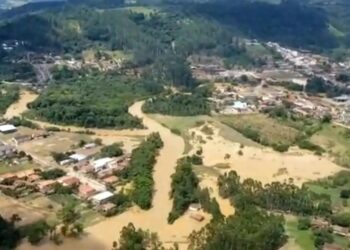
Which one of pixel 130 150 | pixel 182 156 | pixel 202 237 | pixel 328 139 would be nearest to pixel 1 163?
pixel 130 150

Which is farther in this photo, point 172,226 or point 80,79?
point 80,79

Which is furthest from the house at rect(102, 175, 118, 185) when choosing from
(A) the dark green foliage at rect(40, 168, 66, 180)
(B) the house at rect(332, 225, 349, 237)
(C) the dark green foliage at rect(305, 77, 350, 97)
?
(C) the dark green foliage at rect(305, 77, 350, 97)

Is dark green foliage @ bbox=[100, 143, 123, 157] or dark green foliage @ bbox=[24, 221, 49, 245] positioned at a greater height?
dark green foliage @ bbox=[24, 221, 49, 245]

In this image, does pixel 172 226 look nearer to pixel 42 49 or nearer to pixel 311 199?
pixel 311 199

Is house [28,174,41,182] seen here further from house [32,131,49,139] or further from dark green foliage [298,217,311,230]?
dark green foliage [298,217,311,230]

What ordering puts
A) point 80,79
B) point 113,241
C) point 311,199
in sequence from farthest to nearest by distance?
point 80,79 → point 311,199 → point 113,241

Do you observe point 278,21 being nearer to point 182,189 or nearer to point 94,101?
point 94,101
